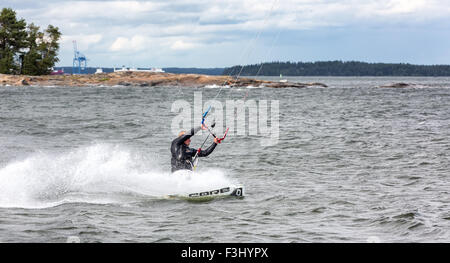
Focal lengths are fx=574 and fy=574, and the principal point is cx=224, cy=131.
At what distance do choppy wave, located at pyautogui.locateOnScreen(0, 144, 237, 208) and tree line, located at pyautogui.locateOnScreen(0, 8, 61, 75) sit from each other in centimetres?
9228

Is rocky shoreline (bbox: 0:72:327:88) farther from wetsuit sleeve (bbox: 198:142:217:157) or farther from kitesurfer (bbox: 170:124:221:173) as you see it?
wetsuit sleeve (bbox: 198:142:217:157)

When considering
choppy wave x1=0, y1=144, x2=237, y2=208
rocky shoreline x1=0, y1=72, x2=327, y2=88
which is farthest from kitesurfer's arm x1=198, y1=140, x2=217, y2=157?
rocky shoreline x1=0, y1=72, x2=327, y2=88

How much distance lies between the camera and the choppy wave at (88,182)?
14898 mm

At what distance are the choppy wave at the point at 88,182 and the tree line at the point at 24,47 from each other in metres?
92.3

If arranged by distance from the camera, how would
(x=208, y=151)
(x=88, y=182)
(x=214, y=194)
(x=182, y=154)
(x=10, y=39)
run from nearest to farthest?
(x=214, y=194), (x=208, y=151), (x=182, y=154), (x=88, y=182), (x=10, y=39)

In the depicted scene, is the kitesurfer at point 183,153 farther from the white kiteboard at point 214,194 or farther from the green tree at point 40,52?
the green tree at point 40,52

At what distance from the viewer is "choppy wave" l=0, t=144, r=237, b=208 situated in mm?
14898

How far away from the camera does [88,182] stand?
1700 cm

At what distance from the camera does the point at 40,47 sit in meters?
109

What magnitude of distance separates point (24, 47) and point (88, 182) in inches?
3943

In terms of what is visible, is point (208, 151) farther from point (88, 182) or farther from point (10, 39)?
point (10, 39)

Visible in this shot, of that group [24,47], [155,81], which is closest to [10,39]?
[24,47]

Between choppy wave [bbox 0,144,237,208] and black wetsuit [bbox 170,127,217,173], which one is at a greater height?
black wetsuit [bbox 170,127,217,173]
